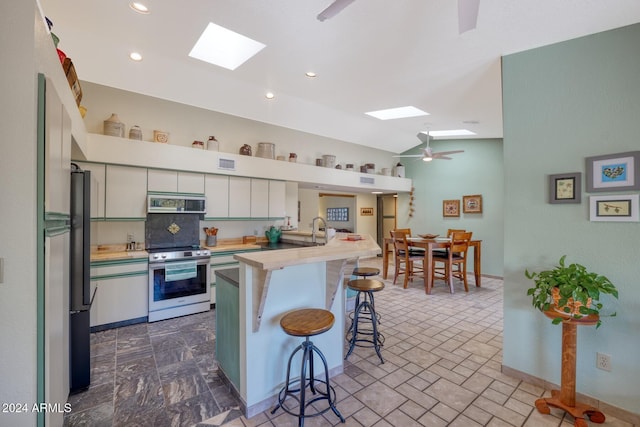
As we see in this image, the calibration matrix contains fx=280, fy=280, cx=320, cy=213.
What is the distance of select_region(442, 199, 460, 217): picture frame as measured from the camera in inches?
258

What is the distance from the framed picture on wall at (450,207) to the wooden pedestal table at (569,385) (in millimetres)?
4924

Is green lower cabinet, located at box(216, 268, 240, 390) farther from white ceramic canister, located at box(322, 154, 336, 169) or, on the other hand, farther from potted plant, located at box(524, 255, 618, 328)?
white ceramic canister, located at box(322, 154, 336, 169)

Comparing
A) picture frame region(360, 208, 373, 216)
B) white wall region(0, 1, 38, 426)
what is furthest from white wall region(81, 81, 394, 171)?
picture frame region(360, 208, 373, 216)

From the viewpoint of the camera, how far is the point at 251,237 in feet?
16.2

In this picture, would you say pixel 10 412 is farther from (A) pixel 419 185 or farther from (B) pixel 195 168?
(A) pixel 419 185

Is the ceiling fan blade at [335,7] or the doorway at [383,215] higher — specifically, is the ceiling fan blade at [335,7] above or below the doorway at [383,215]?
above

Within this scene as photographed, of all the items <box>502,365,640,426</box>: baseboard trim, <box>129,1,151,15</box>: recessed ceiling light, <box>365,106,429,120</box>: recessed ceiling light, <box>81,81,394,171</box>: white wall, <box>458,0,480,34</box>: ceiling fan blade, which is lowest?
<box>502,365,640,426</box>: baseboard trim

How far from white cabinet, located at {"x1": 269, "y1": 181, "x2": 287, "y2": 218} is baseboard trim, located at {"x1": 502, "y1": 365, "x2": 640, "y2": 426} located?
3.76 metres

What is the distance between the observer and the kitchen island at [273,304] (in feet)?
6.03

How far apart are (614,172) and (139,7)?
3.78 m

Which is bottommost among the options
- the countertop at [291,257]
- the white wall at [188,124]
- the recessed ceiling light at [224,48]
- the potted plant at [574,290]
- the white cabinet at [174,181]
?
the potted plant at [574,290]

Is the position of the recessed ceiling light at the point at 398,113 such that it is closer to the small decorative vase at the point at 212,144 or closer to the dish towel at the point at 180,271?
the small decorative vase at the point at 212,144

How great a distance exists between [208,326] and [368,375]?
204cm

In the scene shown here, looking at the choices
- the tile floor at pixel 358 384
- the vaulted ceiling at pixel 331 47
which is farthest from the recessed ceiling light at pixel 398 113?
the tile floor at pixel 358 384
